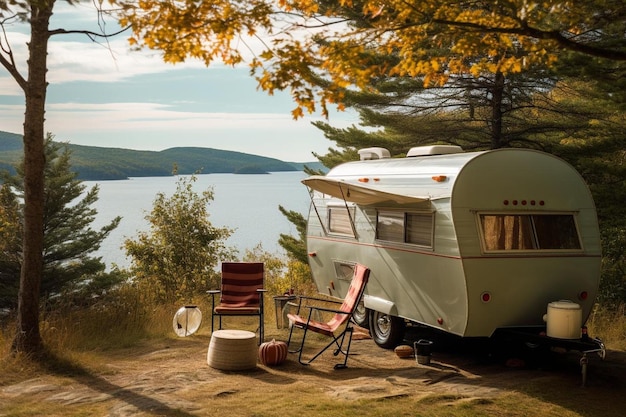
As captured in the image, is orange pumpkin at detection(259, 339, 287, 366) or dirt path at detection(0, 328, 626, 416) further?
orange pumpkin at detection(259, 339, 287, 366)

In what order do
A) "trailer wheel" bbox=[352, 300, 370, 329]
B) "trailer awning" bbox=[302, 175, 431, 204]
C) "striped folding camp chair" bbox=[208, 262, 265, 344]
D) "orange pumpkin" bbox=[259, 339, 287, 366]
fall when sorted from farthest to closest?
"trailer wheel" bbox=[352, 300, 370, 329]
"striped folding camp chair" bbox=[208, 262, 265, 344]
"trailer awning" bbox=[302, 175, 431, 204]
"orange pumpkin" bbox=[259, 339, 287, 366]

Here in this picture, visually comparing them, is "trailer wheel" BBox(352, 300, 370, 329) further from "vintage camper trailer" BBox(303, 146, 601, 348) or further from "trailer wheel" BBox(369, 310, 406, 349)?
"vintage camper trailer" BBox(303, 146, 601, 348)

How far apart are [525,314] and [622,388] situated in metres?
1.22

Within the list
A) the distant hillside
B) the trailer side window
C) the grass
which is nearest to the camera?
the grass

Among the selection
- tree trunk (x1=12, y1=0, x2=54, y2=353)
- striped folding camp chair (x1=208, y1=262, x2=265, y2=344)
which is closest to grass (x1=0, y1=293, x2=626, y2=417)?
tree trunk (x1=12, y1=0, x2=54, y2=353)

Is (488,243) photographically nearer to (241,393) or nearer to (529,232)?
(529,232)

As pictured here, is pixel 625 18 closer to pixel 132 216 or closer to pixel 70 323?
pixel 70 323

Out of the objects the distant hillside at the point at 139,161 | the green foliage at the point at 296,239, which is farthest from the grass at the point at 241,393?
the distant hillside at the point at 139,161

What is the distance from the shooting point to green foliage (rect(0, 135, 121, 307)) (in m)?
19.0

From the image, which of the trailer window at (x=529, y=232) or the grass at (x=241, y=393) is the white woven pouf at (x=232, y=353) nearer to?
the grass at (x=241, y=393)

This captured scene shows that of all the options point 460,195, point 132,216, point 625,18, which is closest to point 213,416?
point 460,195

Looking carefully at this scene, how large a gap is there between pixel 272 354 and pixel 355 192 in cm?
238

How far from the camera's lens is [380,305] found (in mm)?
9375

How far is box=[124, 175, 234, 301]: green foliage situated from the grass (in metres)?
7.95
